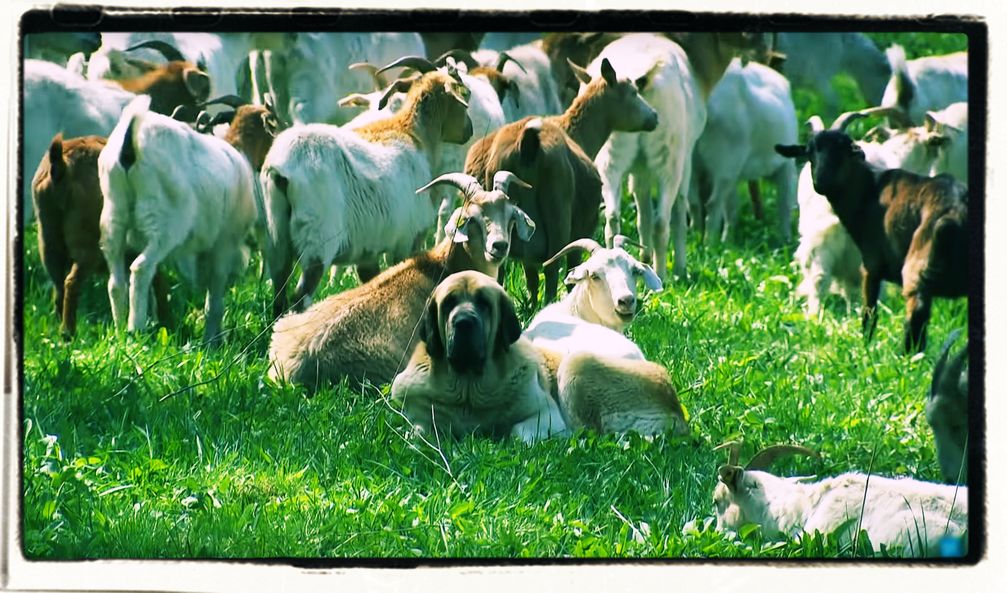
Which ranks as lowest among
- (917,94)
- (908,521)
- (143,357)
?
(908,521)

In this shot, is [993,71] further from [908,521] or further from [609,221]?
[609,221]

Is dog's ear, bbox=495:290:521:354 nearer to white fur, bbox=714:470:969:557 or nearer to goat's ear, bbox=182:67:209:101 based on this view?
white fur, bbox=714:470:969:557

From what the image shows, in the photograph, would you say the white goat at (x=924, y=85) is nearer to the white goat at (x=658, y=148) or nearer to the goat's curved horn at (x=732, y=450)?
the white goat at (x=658, y=148)

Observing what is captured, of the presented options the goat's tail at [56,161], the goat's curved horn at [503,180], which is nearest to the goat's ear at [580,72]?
the goat's curved horn at [503,180]

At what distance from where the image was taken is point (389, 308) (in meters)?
8.27

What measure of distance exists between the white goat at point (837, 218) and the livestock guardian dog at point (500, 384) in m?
1.85

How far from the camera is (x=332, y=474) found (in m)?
7.38

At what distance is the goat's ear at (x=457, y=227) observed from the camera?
8156 mm

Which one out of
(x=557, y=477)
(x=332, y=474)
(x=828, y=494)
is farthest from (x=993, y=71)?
(x=332, y=474)

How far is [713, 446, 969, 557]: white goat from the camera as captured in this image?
700 centimetres

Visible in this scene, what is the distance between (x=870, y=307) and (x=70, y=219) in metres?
4.33

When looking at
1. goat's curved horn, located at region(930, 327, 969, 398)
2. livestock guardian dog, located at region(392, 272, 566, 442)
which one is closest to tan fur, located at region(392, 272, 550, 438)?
livestock guardian dog, located at region(392, 272, 566, 442)

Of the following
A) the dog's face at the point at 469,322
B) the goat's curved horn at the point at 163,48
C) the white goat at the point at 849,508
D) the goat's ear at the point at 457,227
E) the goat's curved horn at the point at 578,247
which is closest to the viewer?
the white goat at the point at 849,508

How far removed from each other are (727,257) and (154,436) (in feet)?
13.7
